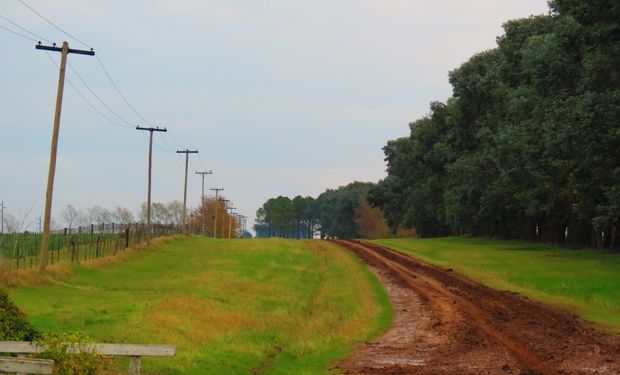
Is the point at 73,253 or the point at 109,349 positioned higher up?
the point at 73,253

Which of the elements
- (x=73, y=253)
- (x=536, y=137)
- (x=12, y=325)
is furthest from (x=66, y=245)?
(x=12, y=325)

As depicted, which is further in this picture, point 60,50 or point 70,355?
point 60,50

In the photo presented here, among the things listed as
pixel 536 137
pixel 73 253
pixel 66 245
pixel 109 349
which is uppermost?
pixel 536 137

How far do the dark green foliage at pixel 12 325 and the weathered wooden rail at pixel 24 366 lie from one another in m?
2.11

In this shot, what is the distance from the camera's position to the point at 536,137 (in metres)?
41.5

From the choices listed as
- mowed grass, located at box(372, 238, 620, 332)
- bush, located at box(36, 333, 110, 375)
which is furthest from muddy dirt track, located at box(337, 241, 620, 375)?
bush, located at box(36, 333, 110, 375)

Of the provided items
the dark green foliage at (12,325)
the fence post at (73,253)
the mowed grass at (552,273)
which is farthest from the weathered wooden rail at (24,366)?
the fence post at (73,253)

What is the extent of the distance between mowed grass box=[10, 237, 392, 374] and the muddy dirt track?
35.1 inches

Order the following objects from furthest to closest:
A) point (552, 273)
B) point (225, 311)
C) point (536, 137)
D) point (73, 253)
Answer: point (536, 137)
point (73, 253)
point (552, 273)
point (225, 311)

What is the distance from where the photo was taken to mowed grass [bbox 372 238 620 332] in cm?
2537

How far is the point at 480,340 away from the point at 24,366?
35.9ft

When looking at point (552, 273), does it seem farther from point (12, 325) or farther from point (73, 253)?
point (12, 325)

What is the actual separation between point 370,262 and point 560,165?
13.0 m

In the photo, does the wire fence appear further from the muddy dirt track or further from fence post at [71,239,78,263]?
the muddy dirt track
